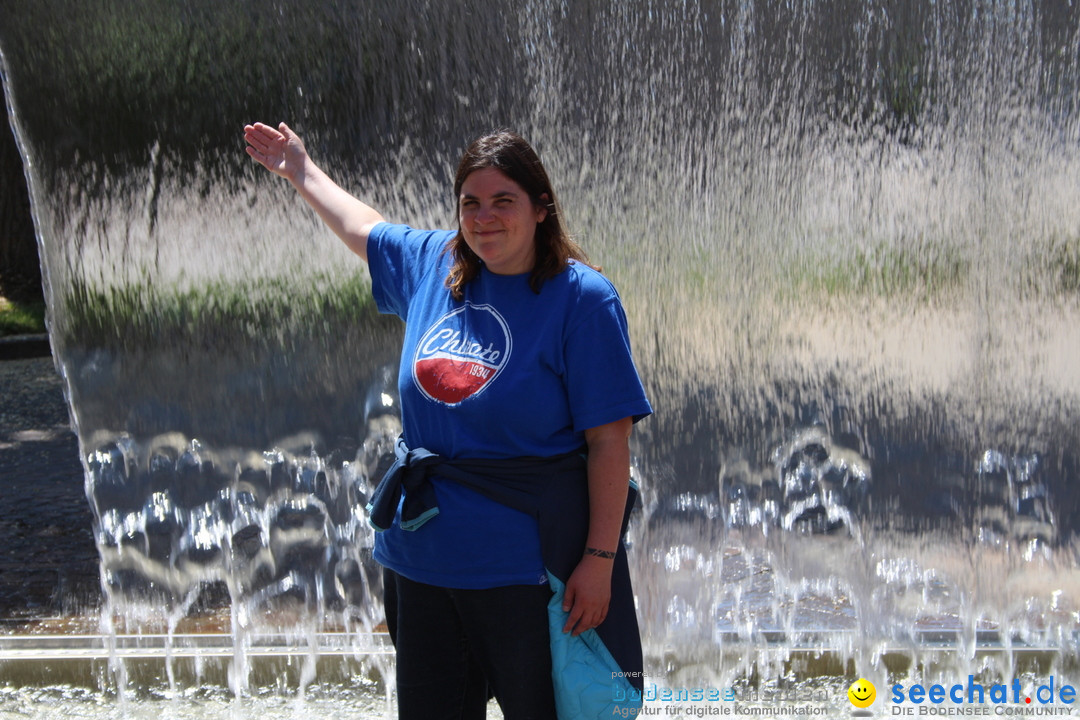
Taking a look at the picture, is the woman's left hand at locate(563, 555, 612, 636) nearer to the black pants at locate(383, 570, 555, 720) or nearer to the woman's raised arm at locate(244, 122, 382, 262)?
the black pants at locate(383, 570, 555, 720)

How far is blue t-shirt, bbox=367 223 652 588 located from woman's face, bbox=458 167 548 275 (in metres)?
0.07

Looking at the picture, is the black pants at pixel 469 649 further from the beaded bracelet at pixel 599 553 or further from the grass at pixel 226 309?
the grass at pixel 226 309

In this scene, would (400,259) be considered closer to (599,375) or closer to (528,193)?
(528,193)

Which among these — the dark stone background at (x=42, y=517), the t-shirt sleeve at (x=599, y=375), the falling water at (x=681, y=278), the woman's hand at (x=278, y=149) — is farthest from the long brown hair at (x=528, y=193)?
the dark stone background at (x=42, y=517)

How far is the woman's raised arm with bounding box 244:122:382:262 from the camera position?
7.26 feet

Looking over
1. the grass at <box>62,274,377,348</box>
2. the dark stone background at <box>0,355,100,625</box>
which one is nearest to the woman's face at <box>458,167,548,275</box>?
the grass at <box>62,274,377,348</box>

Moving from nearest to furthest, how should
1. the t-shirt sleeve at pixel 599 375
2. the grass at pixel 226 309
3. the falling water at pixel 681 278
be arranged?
the t-shirt sleeve at pixel 599 375 < the falling water at pixel 681 278 < the grass at pixel 226 309

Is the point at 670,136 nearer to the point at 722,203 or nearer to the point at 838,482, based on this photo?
the point at 722,203

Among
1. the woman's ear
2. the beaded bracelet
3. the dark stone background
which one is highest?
the woman's ear

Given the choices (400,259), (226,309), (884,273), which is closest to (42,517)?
(226,309)

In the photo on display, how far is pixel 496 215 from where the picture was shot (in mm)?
1816

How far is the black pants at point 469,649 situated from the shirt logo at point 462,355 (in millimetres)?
341

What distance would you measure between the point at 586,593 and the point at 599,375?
1.20 ft

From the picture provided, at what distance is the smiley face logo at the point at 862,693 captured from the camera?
10.3 feet
